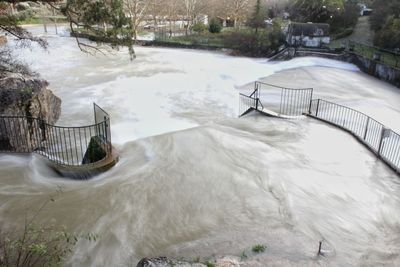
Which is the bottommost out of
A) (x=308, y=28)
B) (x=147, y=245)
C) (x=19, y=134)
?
(x=147, y=245)

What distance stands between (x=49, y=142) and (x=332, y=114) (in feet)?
41.6

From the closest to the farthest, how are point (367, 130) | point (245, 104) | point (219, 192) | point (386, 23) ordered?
1. point (219, 192)
2. point (367, 130)
3. point (245, 104)
4. point (386, 23)

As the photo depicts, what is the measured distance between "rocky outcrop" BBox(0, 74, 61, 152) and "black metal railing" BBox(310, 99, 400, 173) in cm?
1108

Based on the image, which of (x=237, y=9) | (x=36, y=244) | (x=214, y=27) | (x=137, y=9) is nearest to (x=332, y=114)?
(x=36, y=244)

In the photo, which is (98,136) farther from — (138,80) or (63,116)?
(138,80)

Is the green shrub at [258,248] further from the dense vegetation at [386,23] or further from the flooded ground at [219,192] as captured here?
the dense vegetation at [386,23]

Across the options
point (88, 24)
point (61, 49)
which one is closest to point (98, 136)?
point (88, 24)

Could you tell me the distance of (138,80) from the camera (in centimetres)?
2455

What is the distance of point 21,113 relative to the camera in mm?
12039

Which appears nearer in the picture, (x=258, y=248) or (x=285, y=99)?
(x=258, y=248)

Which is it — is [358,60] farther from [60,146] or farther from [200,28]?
[60,146]

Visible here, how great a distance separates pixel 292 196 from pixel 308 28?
1010 inches

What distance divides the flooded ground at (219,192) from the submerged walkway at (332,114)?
1.81ft

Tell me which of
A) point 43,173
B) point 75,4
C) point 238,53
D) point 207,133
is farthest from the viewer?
point 238,53
